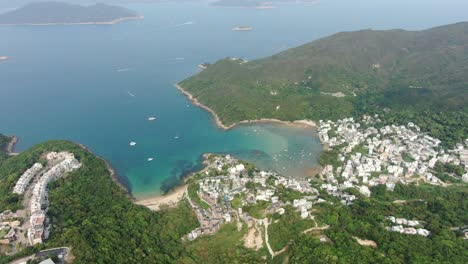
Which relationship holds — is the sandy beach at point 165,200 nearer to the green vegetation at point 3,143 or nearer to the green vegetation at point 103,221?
the green vegetation at point 103,221

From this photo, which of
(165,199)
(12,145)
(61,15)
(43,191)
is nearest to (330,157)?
(165,199)

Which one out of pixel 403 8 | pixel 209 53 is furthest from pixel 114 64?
pixel 403 8

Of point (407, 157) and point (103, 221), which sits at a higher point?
point (407, 157)

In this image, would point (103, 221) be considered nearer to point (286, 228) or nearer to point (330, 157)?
point (286, 228)

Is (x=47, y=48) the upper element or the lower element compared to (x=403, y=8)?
lower

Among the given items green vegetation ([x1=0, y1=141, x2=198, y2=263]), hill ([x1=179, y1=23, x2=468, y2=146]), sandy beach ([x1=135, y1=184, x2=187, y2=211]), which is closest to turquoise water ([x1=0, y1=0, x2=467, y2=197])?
sandy beach ([x1=135, y1=184, x2=187, y2=211])

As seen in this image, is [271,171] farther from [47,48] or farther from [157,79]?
[47,48]

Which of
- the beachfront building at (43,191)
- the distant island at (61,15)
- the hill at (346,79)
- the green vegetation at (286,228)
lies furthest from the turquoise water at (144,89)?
the green vegetation at (286,228)
